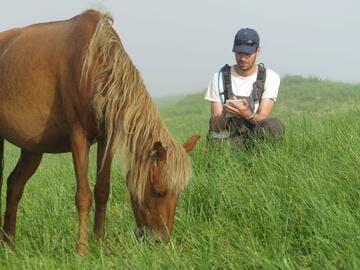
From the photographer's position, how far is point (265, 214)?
10.8ft

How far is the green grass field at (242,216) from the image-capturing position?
2.68 m

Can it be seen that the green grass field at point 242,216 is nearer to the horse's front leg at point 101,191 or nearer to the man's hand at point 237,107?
the horse's front leg at point 101,191

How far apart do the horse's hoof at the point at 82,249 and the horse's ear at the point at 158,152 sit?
0.78 m

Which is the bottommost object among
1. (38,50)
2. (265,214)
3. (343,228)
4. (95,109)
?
(265,214)

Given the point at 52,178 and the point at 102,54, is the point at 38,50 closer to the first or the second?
the point at 102,54

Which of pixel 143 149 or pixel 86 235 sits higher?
pixel 143 149

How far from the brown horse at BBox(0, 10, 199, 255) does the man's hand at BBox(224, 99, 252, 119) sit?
1.34 meters

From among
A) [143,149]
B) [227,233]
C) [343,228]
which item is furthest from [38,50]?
[343,228]

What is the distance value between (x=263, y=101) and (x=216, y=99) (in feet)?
1.65

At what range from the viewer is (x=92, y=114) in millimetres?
3641

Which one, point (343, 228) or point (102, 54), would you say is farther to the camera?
point (102, 54)

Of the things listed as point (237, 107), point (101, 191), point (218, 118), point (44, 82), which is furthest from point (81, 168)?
point (218, 118)

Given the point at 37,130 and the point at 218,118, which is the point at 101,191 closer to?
the point at 37,130

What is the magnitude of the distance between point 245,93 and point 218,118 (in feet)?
1.30
